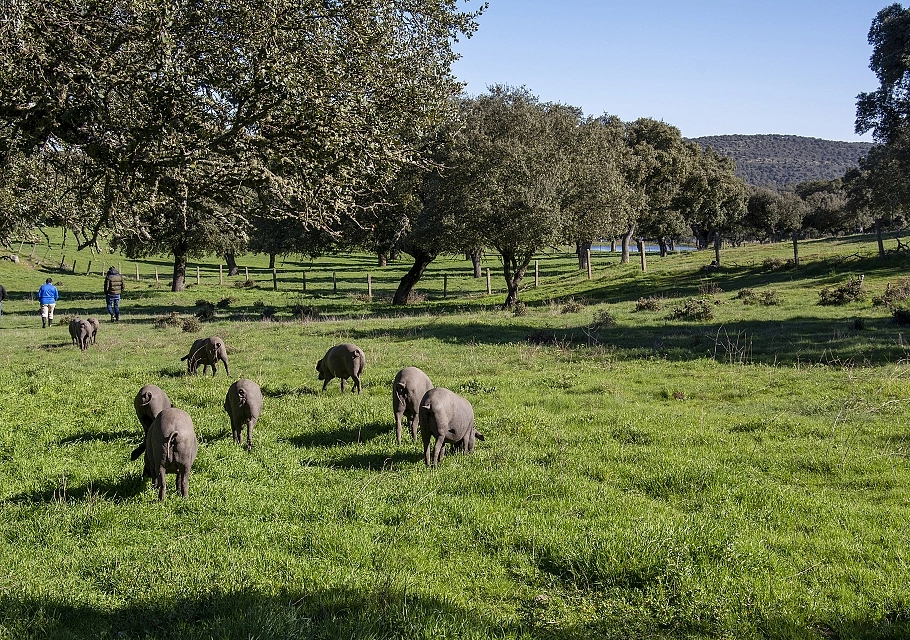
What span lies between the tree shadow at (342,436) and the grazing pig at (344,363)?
103 inches

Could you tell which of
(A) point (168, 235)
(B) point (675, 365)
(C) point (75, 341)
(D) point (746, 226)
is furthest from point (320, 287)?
(D) point (746, 226)

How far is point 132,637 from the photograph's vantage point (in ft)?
16.4

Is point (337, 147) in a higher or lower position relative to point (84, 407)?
higher

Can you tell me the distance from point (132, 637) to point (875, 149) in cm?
4955

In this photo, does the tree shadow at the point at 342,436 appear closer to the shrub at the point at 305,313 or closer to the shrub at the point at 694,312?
the shrub at the point at 694,312

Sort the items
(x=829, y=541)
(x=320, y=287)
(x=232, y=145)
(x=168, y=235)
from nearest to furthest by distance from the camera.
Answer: (x=829, y=541), (x=232, y=145), (x=168, y=235), (x=320, y=287)

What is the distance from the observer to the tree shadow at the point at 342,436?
10.6 metres

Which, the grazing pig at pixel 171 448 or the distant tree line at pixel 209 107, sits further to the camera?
the distant tree line at pixel 209 107

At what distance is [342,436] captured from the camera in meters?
10.9

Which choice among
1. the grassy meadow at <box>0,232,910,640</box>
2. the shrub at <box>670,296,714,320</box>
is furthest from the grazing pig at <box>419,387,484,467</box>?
the shrub at <box>670,296,714,320</box>

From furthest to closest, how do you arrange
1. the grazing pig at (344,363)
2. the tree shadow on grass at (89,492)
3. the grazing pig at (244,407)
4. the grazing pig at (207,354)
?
1. the grazing pig at (207,354)
2. the grazing pig at (344,363)
3. the grazing pig at (244,407)
4. the tree shadow on grass at (89,492)

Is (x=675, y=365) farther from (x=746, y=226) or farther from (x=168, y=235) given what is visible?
(x=746, y=226)

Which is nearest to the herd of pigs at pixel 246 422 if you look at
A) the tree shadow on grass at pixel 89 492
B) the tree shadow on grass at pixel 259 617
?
the tree shadow on grass at pixel 89 492

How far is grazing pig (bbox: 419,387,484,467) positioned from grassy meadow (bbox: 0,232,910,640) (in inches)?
13.4
